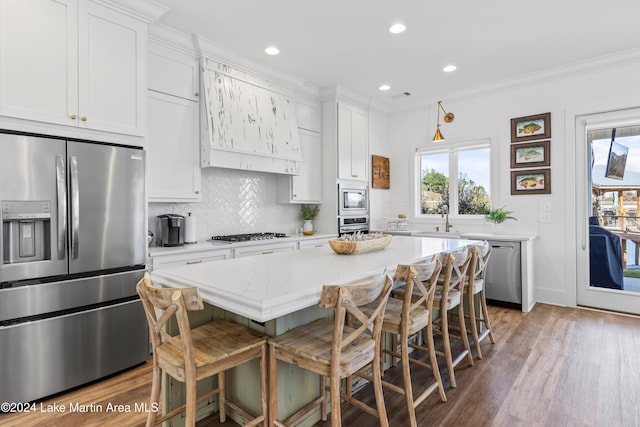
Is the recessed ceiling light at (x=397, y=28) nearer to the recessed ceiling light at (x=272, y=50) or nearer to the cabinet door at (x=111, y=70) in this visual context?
the recessed ceiling light at (x=272, y=50)

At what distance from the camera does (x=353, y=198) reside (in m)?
4.89

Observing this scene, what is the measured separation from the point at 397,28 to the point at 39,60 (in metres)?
2.78

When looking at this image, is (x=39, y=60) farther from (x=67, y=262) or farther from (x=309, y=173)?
(x=309, y=173)

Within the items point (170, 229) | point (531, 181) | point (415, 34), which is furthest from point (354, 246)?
point (531, 181)

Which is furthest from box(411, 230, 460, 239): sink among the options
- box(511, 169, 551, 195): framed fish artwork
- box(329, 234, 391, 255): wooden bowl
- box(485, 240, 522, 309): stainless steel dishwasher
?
box(329, 234, 391, 255): wooden bowl

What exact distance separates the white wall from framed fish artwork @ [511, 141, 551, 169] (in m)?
0.07

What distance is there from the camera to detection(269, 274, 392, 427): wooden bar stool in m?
Result: 1.40

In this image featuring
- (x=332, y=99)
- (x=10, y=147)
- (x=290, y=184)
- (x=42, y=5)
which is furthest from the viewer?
(x=332, y=99)

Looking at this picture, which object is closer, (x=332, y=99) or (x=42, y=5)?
(x=42, y=5)

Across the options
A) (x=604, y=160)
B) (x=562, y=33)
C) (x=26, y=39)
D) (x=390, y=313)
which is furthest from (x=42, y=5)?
(x=604, y=160)

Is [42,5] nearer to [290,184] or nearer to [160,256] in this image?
[160,256]

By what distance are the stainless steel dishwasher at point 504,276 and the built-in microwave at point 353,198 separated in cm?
177

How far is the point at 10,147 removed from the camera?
6.88 feet

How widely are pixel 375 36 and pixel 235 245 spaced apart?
2.43 meters
